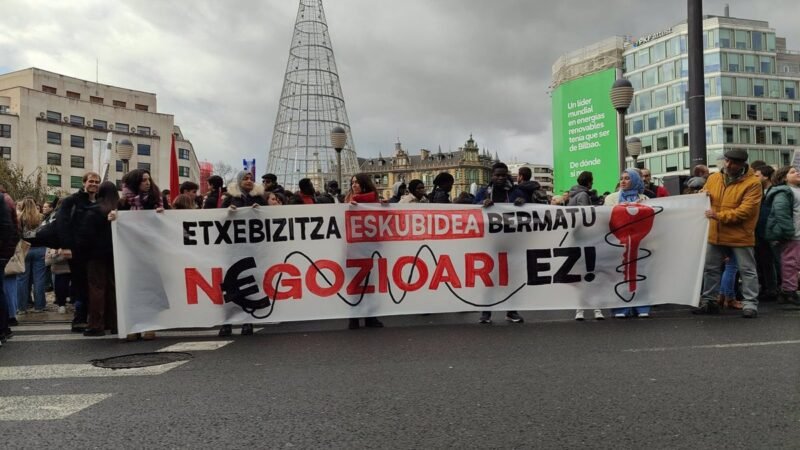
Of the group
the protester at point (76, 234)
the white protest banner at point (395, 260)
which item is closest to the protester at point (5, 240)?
the protester at point (76, 234)

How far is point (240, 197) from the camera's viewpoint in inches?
311

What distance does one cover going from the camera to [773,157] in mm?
75688

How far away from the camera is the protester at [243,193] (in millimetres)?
7867

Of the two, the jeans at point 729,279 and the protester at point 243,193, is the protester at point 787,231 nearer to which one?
the jeans at point 729,279

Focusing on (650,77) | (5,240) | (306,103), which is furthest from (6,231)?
(650,77)

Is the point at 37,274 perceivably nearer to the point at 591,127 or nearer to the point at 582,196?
the point at 582,196

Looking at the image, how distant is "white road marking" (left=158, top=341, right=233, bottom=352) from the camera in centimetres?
638

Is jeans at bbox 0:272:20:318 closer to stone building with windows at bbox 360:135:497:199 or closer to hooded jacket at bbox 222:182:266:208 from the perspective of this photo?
hooded jacket at bbox 222:182:266:208

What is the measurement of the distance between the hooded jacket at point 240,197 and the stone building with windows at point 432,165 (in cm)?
14569

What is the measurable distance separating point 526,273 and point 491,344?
2021 mm

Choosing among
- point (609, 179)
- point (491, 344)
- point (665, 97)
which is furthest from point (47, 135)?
point (491, 344)

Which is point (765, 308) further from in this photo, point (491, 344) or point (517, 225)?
point (491, 344)

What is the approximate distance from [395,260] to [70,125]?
92.8 m

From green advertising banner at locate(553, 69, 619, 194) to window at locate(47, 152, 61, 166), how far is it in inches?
3331
